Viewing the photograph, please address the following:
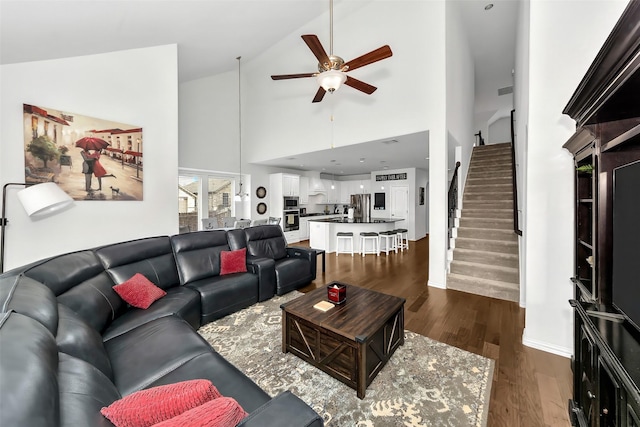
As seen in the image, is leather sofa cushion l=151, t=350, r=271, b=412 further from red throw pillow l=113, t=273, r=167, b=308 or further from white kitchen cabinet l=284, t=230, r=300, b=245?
white kitchen cabinet l=284, t=230, r=300, b=245

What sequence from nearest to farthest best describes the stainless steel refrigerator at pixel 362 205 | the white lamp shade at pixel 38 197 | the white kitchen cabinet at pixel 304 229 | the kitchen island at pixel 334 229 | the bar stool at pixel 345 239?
the white lamp shade at pixel 38 197, the bar stool at pixel 345 239, the kitchen island at pixel 334 229, the white kitchen cabinet at pixel 304 229, the stainless steel refrigerator at pixel 362 205

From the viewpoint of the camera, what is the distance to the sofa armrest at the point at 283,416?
91cm

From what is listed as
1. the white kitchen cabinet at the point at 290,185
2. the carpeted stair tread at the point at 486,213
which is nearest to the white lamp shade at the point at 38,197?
the white kitchen cabinet at the point at 290,185

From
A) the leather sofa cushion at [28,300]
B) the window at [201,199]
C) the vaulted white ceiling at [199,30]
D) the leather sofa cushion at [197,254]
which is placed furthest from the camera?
the window at [201,199]

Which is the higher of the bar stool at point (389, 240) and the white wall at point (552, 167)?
the white wall at point (552, 167)

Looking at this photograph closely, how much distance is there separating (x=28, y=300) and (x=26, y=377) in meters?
0.94

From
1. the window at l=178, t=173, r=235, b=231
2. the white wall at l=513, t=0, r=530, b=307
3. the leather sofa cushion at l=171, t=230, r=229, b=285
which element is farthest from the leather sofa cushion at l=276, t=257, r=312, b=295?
the window at l=178, t=173, r=235, b=231

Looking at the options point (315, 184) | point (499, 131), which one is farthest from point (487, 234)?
point (499, 131)

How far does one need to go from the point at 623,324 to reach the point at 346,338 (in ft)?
4.84

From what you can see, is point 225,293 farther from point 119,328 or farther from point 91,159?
point 91,159

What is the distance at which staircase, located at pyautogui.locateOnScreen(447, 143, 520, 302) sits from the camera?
376 centimetres

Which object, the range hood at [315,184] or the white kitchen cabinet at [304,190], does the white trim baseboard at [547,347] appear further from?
the range hood at [315,184]

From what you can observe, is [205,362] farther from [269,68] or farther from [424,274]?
[269,68]

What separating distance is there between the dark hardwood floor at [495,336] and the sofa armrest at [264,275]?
27.7 inches
